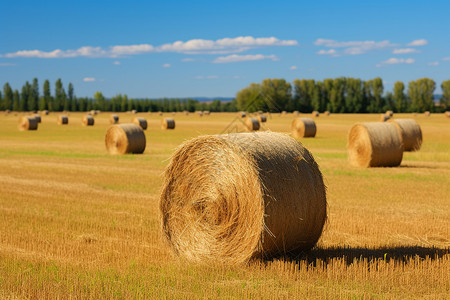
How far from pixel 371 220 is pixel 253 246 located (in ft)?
14.4

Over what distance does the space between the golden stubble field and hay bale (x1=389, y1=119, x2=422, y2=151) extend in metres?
9.99

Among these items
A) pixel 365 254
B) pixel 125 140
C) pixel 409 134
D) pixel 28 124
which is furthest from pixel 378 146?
pixel 28 124

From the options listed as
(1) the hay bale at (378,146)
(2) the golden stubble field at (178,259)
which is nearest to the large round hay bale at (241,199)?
(2) the golden stubble field at (178,259)

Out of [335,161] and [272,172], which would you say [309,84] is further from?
[272,172]

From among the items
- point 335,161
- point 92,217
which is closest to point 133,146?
point 335,161

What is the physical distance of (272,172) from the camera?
820cm

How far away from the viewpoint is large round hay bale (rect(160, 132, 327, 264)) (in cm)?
804

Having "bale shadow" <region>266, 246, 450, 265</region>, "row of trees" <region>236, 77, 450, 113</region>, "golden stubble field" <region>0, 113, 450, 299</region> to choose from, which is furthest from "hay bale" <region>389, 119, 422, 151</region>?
"row of trees" <region>236, 77, 450, 113</region>

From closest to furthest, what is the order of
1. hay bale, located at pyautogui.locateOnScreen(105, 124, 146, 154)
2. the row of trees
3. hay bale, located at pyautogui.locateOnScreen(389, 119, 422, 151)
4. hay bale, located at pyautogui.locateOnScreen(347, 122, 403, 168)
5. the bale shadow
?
the bale shadow, hay bale, located at pyautogui.locateOnScreen(347, 122, 403, 168), hay bale, located at pyautogui.locateOnScreen(105, 124, 146, 154), hay bale, located at pyautogui.locateOnScreen(389, 119, 422, 151), the row of trees

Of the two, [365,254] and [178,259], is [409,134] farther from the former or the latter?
[178,259]

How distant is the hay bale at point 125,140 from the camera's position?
1097 inches

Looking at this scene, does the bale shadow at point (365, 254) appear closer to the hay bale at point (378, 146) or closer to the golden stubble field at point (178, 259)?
the golden stubble field at point (178, 259)

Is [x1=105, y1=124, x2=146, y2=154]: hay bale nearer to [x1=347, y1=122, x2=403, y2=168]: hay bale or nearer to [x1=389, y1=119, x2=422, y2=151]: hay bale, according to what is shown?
[x1=347, y1=122, x2=403, y2=168]: hay bale

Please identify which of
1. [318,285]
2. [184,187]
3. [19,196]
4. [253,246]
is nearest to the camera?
[318,285]
